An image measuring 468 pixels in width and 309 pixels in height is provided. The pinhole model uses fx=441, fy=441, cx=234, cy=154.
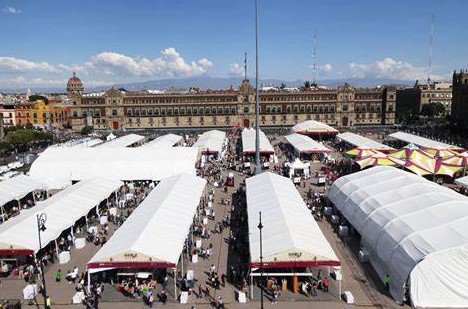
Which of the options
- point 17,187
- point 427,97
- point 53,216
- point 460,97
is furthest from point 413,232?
point 427,97

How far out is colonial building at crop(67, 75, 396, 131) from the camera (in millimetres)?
115250

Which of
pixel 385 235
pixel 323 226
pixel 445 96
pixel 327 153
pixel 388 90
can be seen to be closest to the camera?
pixel 385 235

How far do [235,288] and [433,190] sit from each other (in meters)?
14.7

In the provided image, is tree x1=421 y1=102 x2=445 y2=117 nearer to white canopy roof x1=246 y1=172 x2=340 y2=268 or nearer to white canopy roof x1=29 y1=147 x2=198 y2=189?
white canopy roof x1=29 y1=147 x2=198 y2=189

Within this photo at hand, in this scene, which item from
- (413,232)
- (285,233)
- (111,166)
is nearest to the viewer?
(413,232)

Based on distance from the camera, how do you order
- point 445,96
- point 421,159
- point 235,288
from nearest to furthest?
point 235,288 → point 421,159 → point 445,96

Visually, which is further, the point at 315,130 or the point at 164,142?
the point at 315,130

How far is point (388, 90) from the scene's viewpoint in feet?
371

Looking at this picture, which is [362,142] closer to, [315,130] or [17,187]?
[315,130]

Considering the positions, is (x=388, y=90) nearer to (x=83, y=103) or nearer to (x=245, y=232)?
(x=83, y=103)

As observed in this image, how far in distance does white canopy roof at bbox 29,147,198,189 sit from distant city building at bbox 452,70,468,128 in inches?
2598

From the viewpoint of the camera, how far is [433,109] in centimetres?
12294

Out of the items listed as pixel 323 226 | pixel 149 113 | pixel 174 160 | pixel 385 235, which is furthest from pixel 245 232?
pixel 149 113

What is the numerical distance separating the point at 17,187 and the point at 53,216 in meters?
11.7
